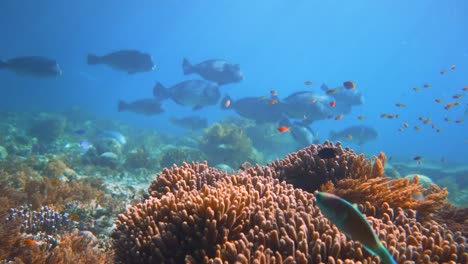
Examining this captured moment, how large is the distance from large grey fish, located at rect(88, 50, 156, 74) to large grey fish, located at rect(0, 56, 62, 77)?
8.66 ft

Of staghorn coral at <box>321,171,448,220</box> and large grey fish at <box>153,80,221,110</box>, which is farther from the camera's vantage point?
large grey fish at <box>153,80,221,110</box>

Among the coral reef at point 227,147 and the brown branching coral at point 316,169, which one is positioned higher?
the coral reef at point 227,147

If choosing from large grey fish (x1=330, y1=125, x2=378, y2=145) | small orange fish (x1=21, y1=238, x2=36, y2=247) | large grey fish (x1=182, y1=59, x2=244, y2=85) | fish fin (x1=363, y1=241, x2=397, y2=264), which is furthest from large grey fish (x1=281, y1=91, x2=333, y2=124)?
fish fin (x1=363, y1=241, x2=397, y2=264)

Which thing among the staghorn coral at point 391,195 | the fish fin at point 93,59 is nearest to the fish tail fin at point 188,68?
the fish fin at point 93,59

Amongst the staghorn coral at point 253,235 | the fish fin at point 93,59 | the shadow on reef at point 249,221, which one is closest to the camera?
the staghorn coral at point 253,235

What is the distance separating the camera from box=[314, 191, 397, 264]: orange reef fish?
2006 mm

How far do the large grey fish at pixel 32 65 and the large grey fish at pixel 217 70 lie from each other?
22.7 ft

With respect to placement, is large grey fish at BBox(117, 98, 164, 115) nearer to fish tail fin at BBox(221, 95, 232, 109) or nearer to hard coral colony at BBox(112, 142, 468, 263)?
fish tail fin at BBox(221, 95, 232, 109)

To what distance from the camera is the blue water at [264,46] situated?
76000 millimetres

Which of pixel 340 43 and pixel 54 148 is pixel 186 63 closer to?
pixel 54 148

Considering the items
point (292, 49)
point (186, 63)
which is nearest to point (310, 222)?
point (186, 63)

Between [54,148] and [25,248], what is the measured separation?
14.1 metres

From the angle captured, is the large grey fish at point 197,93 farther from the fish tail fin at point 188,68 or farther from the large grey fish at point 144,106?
the large grey fish at point 144,106

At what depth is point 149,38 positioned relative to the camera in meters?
124
